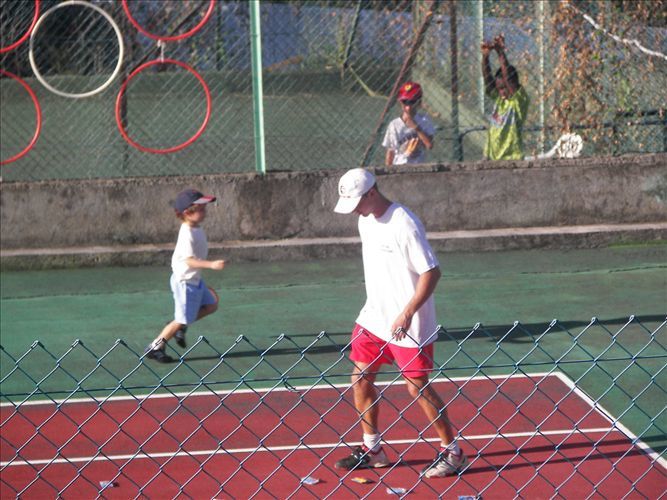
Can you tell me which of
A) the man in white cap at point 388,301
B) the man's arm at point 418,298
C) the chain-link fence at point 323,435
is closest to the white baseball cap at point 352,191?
the man in white cap at point 388,301

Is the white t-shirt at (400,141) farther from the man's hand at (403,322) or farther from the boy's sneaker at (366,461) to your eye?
the boy's sneaker at (366,461)

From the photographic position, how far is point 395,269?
22.6 feet

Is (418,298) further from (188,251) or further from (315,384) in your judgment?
(188,251)

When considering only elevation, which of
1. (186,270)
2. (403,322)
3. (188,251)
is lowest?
(186,270)

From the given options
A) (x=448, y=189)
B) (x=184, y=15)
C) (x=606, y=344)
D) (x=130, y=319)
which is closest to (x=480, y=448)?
(x=606, y=344)

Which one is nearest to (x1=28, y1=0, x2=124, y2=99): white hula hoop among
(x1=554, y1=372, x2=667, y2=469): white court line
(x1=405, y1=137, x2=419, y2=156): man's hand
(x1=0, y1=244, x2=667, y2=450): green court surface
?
(x1=0, y1=244, x2=667, y2=450): green court surface

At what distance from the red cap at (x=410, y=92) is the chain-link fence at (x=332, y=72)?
0.61m

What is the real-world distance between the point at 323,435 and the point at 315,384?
212cm

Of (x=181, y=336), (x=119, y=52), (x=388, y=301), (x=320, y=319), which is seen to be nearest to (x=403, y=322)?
(x=388, y=301)

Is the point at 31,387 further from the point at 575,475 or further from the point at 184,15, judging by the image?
the point at 184,15

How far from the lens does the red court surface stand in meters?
6.43

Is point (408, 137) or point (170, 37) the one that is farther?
point (408, 137)

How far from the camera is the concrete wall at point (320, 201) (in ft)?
43.5

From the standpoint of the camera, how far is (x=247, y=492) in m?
6.59
